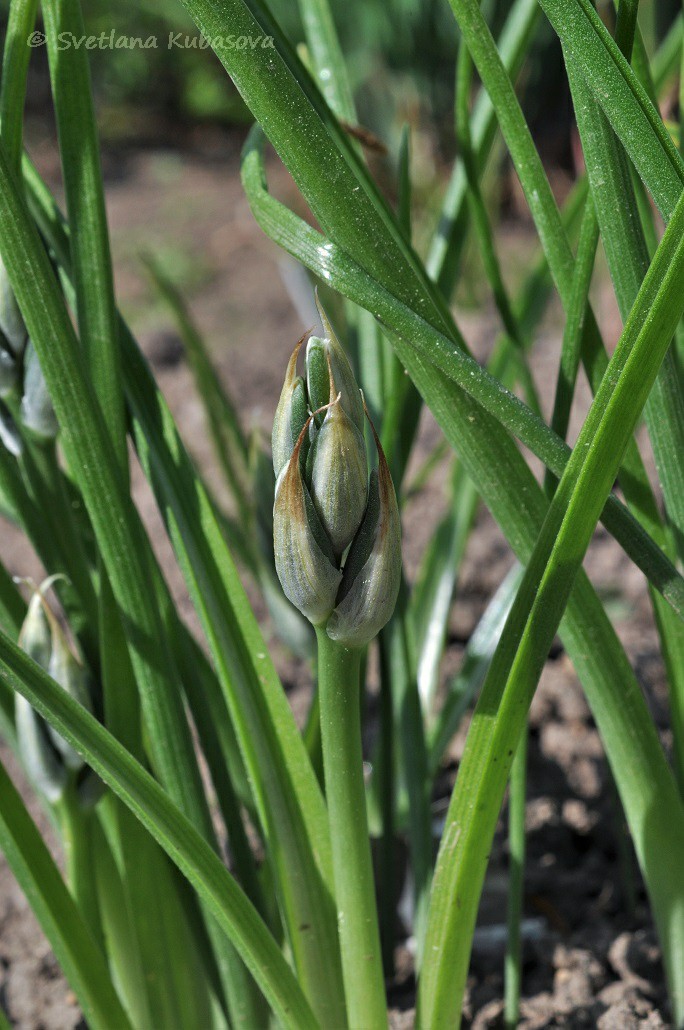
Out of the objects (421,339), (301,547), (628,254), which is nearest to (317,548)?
(301,547)

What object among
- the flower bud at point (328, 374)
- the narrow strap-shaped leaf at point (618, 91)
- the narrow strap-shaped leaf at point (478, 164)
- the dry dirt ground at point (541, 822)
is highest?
the narrow strap-shaped leaf at point (478, 164)

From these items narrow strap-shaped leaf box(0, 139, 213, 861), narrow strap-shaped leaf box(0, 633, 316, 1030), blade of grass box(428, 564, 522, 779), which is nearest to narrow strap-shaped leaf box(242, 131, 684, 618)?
narrow strap-shaped leaf box(0, 139, 213, 861)

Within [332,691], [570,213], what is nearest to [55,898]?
[332,691]

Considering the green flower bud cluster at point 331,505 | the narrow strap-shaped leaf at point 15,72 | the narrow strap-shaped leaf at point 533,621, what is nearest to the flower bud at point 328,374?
the green flower bud cluster at point 331,505

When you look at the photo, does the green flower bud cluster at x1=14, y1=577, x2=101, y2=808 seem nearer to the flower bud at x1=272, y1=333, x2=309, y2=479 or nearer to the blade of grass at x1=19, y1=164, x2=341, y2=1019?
the blade of grass at x1=19, y1=164, x2=341, y2=1019

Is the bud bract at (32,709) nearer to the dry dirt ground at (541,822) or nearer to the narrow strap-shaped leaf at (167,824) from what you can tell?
the narrow strap-shaped leaf at (167,824)

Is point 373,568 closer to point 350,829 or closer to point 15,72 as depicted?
point 350,829

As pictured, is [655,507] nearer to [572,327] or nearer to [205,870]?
[572,327]
